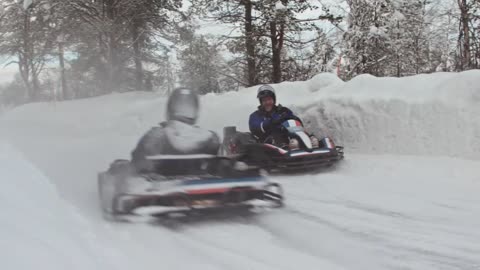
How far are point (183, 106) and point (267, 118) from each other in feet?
Answer: 11.3

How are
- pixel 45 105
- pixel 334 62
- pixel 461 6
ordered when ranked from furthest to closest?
pixel 334 62, pixel 45 105, pixel 461 6

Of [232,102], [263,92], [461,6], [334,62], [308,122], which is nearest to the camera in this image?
[263,92]

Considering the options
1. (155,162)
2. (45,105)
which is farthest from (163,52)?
(155,162)

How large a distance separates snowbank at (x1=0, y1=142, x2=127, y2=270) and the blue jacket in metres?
3.82

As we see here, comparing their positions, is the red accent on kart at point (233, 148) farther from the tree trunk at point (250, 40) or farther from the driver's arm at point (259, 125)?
the tree trunk at point (250, 40)

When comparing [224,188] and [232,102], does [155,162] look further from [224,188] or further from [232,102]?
[232,102]

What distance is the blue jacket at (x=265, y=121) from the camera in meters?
8.09

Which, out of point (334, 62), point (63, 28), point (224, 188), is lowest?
point (224, 188)

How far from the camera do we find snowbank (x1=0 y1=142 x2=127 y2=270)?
10.1 ft

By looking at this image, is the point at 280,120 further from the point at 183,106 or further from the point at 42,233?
the point at 42,233

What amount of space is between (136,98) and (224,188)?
1325cm

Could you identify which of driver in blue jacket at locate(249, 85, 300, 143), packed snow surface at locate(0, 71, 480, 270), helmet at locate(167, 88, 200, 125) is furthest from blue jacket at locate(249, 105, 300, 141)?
helmet at locate(167, 88, 200, 125)

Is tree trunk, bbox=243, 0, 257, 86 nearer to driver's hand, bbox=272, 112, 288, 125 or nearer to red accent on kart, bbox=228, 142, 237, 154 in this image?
driver's hand, bbox=272, 112, 288, 125

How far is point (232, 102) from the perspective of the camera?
488 inches
